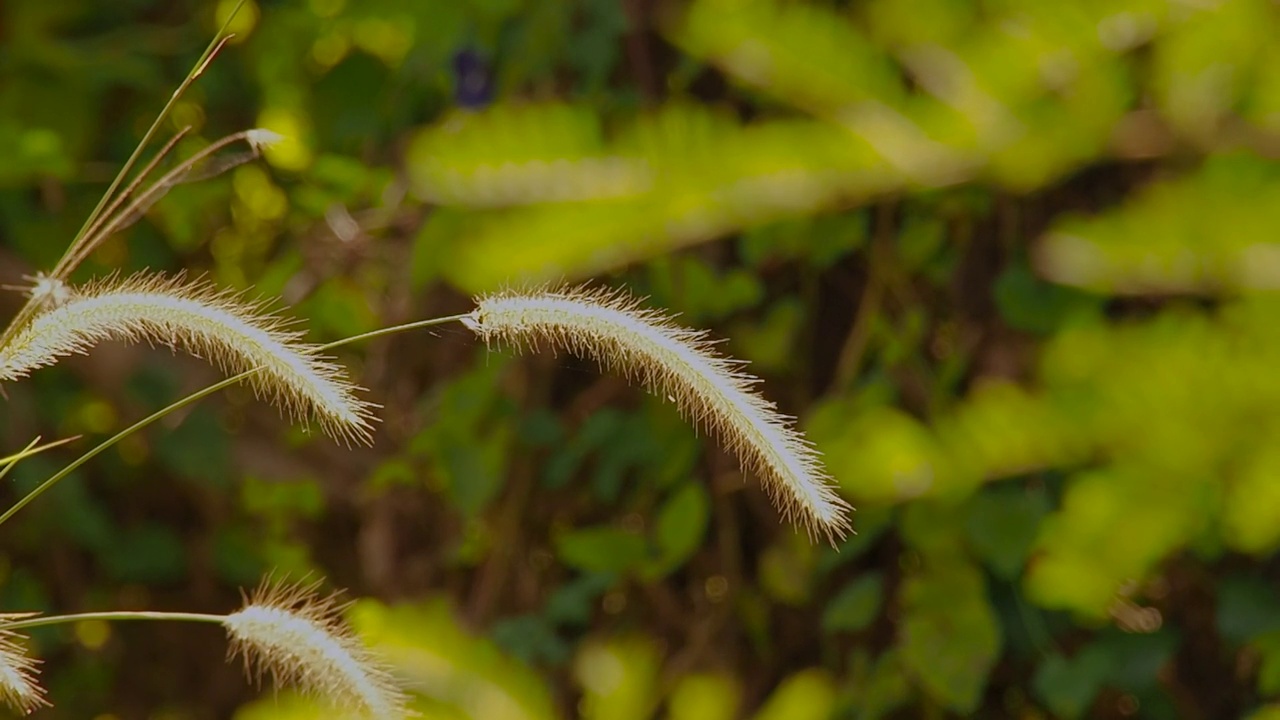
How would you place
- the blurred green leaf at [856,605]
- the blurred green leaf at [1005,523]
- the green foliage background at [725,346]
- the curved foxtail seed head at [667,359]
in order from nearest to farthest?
the curved foxtail seed head at [667,359] < the green foliage background at [725,346] < the blurred green leaf at [1005,523] < the blurred green leaf at [856,605]

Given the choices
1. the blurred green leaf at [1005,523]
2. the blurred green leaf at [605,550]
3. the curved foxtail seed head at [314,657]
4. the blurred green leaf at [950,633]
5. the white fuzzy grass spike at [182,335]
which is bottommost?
the blurred green leaf at [950,633]

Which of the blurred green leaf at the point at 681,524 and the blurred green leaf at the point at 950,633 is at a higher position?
the blurred green leaf at the point at 681,524

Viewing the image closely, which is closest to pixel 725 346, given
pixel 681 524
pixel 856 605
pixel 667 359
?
pixel 681 524

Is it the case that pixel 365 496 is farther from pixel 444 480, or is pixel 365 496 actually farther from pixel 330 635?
pixel 330 635

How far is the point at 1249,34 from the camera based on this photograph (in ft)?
2.84

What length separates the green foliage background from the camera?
0.92 m

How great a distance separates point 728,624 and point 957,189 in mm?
561

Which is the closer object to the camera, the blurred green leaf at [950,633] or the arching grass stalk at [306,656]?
the arching grass stalk at [306,656]

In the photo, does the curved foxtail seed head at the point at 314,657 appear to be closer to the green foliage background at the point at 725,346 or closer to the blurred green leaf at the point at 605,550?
the green foliage background at the point at 725,346

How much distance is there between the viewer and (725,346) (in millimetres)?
1860

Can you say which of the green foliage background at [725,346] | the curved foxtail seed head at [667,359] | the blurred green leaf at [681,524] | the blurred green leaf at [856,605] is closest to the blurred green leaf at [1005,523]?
the green foliage background at [725,346]

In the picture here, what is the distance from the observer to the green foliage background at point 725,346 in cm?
92

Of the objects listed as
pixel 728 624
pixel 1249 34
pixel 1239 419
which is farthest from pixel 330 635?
pixel 728 624

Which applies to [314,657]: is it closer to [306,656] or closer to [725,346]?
[306,656]
